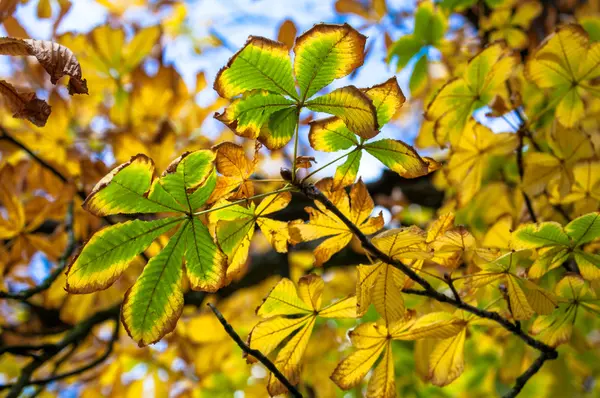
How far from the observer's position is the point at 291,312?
26.2 inches

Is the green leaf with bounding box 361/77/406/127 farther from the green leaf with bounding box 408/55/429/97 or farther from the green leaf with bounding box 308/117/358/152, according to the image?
the green leaf with bounding box 408/55/429/97

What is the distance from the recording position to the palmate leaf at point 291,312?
65cm

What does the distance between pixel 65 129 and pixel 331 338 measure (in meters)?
0.91

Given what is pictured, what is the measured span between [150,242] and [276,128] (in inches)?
6.6

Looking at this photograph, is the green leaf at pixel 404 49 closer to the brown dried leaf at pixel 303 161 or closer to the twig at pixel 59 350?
the brown dried leaf at pixel 303 161

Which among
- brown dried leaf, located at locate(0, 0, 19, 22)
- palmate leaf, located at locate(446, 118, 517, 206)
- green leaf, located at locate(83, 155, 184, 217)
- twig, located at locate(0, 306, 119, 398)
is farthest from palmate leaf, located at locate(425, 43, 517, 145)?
twig, located at locate(0, 306, 119, 398)

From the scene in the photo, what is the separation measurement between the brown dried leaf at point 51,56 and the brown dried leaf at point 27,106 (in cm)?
4

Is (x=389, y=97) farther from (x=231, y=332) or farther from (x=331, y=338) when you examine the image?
(x=331, y=338)

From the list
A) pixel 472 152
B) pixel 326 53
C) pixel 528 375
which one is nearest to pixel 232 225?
pixel 326 53

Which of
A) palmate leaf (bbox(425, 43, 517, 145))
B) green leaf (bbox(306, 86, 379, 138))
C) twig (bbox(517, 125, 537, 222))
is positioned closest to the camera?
green leaf (bbox(306, 86, 379, 138))

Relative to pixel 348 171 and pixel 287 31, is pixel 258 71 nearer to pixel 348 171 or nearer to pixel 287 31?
pixel 348 171

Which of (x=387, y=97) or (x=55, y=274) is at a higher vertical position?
(x=387, y=97)

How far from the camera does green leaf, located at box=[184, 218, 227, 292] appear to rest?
21.5 inches

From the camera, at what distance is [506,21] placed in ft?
4.49
